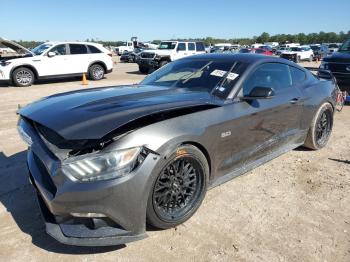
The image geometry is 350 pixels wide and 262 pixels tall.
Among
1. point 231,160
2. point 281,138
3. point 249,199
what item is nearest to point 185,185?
point 231,160

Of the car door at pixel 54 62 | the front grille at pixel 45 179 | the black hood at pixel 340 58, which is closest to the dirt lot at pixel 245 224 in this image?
the front grille at pixel 45 179

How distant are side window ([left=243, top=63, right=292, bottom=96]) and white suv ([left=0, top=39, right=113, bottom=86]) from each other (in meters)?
11.2

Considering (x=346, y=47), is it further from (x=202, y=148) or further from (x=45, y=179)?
(x=45, y=179)

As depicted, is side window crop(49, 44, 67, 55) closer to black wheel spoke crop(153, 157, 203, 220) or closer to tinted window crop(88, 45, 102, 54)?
tinted window crop(88, 45, 102, 54)

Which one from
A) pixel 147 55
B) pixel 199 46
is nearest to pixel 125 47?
pixel 199 46

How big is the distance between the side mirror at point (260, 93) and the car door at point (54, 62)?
38.4 ft

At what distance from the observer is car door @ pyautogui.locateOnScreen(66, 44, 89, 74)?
47.1 feet

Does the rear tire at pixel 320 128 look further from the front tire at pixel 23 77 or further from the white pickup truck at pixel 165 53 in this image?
the white pickup truck at pixel 165 53

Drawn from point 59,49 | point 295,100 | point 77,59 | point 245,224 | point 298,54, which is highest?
point 59,49

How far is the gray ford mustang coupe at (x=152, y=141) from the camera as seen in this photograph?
101 inches

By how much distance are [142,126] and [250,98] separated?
4.92 feet

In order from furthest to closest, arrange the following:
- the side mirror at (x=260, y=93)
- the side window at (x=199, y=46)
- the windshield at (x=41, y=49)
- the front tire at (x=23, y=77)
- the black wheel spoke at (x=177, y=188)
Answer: the side window at (x=199, y=46)
the windshield at (x=41, y=49)
the front tire at (x=23, y=77)
the side mirror at (x=260, y=93)
the black wheel spoke at (x=177, y=188)

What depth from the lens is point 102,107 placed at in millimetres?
3121

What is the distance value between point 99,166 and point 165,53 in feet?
58.0
